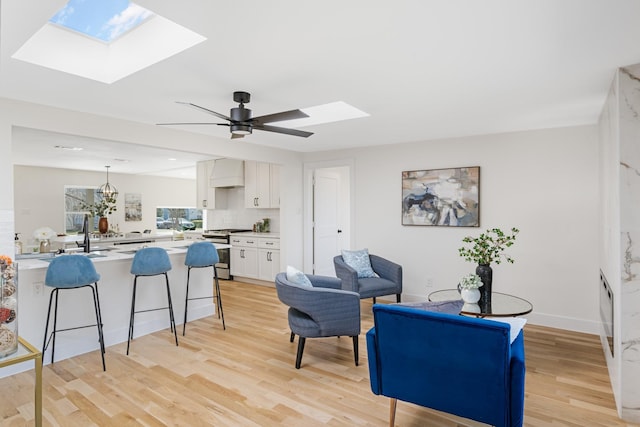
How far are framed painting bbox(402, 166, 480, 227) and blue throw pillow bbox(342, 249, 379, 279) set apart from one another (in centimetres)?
83

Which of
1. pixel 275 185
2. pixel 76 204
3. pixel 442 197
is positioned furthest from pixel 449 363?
pixel 76 204

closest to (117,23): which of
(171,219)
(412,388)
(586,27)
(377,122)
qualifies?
(377,122)

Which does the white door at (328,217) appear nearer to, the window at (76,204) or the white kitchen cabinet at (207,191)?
the white kitchen cabinet at (207,191)

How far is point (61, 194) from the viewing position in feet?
26.6

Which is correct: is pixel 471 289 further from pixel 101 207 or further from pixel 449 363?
pixel 101 207

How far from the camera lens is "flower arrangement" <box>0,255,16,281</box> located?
4.89 feet

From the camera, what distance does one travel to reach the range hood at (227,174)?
696cm

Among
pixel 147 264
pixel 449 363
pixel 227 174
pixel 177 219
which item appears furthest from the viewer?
pixel 177 219

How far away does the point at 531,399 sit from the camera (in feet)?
8.62

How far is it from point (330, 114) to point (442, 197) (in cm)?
194

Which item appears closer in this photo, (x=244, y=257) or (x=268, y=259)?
(x=268, y=259)

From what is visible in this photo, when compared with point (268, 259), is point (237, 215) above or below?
above

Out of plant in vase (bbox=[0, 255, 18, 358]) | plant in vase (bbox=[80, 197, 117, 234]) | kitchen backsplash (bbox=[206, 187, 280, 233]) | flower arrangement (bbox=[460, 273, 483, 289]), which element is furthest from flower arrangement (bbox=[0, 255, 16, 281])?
plant in vase (bbox=[80, 197, 117, 234])

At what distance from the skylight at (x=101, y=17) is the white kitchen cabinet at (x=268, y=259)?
Answer: 13.4 ft
